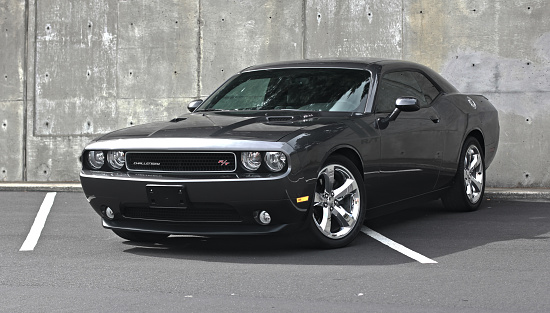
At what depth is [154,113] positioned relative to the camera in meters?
13.3

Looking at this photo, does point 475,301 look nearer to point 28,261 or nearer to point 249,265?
point 249,265

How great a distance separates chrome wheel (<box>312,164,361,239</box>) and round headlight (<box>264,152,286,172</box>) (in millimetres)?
422

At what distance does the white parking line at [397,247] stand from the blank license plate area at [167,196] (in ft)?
5.55

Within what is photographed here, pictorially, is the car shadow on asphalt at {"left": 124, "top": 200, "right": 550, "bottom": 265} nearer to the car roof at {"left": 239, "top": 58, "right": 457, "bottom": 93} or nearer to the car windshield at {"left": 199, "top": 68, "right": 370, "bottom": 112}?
the car windshield at {"left": 199, "top": 68, "right": 370, "bottom": 112}

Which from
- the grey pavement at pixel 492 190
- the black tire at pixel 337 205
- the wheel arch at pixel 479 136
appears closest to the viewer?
the black tire at pixel 337 205

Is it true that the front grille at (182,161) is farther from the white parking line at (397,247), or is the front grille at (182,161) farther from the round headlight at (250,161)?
the white parking line at (397,247)

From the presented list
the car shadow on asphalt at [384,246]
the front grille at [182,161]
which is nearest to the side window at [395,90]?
the car shadow on asphalt at [384,246]

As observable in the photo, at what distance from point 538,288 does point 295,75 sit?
11.3 feet

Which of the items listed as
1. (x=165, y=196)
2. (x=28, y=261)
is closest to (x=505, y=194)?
(x=165, y=196)

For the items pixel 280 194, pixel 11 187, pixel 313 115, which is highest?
pixel 313 115

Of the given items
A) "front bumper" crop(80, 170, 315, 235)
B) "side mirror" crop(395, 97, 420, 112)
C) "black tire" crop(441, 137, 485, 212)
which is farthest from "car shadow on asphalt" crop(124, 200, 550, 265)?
"side mirror" crop(395, 97, 420, 112)

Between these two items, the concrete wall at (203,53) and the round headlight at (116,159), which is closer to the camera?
the round headlight at (116,159)

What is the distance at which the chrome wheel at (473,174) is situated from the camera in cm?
956

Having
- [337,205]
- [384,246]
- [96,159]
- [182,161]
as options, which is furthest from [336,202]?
[96,159]
